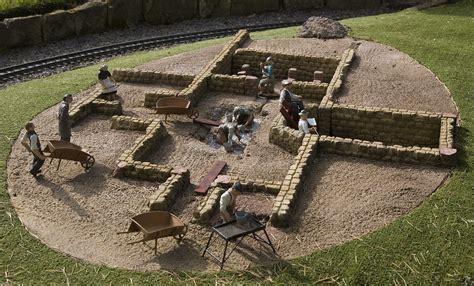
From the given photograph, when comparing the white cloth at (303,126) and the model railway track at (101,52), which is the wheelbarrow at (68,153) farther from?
the model railway track at (101,52)

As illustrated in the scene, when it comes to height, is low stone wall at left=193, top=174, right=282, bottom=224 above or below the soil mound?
below

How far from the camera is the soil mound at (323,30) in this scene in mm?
23266

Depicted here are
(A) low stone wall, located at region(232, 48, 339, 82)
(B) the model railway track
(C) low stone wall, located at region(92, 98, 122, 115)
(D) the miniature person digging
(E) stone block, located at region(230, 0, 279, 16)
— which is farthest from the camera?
(E) stone block, located at region(230, 0, 279, 16)

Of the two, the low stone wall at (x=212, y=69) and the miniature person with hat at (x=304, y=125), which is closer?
the miniature person with hat at (x=304, y=125)

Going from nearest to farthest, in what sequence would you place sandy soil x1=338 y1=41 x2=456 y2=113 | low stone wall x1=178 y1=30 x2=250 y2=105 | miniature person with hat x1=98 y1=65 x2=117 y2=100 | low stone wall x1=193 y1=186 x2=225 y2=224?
low stone wall x1=193 y1=186 x2=225 y2=224
sandy soil x1=338 y1=41 x2=456 y2=113
miniature person with hat x1=98 y1=65 x2=117 y2=100
low stone wall x1=178 y1=30 x2=250 y2=105

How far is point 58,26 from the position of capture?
26.1 m

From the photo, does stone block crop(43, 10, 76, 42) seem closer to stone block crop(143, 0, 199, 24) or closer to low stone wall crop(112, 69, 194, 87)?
stone block crop(143, 0, 199, 24)

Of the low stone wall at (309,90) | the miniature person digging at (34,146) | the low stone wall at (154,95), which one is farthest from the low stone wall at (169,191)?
the low stone wall at (309,90)

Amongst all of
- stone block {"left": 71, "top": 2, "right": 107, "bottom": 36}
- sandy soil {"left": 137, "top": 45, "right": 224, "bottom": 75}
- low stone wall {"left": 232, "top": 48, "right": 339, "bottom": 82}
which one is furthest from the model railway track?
low stone wall {"left": 232, "top": 48, "right": 339, "bottom": 82}

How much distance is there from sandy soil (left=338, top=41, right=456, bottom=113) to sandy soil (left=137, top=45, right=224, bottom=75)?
5045 mm

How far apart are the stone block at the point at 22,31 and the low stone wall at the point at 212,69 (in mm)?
8537

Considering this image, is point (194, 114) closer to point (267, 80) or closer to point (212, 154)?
point (212, 154)

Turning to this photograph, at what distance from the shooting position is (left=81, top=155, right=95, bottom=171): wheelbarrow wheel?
14434 millimetres

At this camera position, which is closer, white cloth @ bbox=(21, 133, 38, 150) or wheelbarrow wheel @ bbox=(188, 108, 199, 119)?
white cloth @ bbox=(21, 133, 38, 150)
